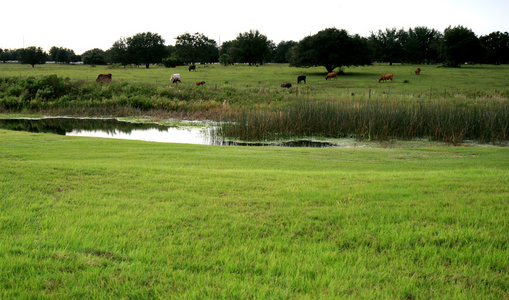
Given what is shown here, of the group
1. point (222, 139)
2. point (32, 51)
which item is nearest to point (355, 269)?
point (222, 139)

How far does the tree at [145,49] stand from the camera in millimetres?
84938

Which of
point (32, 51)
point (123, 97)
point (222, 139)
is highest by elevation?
point (32, 51)

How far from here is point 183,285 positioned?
330 cm

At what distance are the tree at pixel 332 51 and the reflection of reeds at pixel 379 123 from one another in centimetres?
3557

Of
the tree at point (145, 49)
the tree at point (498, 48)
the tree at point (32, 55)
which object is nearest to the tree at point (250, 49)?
the tree at point (145, 49)

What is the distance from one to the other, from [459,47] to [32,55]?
80.9 m

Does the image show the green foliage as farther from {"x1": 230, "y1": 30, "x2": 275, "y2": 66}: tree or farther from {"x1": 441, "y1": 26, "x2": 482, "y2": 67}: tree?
{"x1": 441, "y1": 26, "x2": 482, "y2": 67}: tree

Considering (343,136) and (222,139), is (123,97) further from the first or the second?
(343,136)

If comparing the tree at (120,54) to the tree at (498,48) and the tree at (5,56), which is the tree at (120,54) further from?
the tree at (498,48)

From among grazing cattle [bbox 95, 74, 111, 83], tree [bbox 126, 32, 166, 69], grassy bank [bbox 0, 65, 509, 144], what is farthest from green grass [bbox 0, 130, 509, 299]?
tree [bbox 126, 32, 166, 69]

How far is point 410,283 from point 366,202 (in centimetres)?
214

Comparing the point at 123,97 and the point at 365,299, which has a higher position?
the point at 123,97

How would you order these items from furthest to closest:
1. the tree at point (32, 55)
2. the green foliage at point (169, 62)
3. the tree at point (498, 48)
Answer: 1. the tree at point (498, 48)
2. the tree at point (32, 55)
3. the green foliage at point (169, 62)

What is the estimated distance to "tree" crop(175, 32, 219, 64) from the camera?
287 ft
